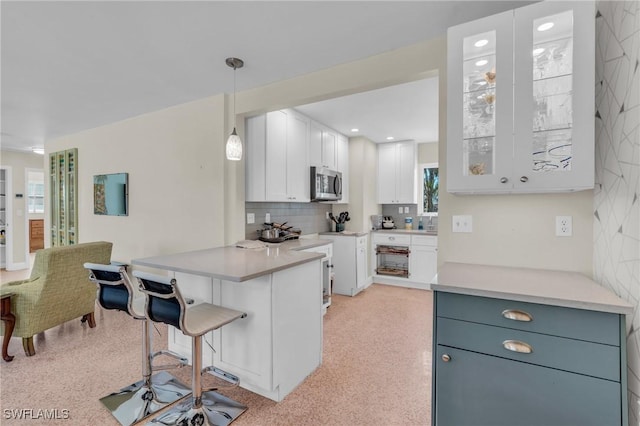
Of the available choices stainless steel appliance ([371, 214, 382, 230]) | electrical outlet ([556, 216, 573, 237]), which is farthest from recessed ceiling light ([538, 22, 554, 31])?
stainless steel appliance ([371, 214, 382, 230])

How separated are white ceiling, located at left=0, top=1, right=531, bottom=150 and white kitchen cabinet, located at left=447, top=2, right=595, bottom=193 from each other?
0.30 meters

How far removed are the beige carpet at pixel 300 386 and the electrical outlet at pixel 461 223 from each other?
119 cm

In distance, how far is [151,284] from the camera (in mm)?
1604

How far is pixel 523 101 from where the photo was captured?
5.05 feet

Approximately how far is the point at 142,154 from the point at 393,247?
3985mm

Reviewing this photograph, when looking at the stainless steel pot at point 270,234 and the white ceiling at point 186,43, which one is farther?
the stainless steel pot at point 270,234

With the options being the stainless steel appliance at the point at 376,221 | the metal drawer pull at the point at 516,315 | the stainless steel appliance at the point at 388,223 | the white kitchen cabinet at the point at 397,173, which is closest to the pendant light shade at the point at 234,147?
the metal drawer pull at the point at 516,315

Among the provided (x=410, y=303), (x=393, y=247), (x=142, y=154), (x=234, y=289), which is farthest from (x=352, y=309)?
(x=142, y=154)

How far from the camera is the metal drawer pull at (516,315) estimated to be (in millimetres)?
1270

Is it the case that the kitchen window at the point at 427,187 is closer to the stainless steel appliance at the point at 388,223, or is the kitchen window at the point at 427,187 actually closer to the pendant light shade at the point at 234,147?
the stainless steel appliance at the point at 388,223

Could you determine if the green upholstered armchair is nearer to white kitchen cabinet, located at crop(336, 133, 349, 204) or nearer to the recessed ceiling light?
white kitchen cabinet, located at crop(336, 133, 349, 204)

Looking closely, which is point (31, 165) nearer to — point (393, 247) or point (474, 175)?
point (393, 247)

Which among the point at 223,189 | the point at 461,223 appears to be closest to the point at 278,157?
the point at 223,189

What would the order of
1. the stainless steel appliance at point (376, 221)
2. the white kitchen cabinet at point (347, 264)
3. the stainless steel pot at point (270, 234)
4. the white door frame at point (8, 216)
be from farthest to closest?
the white door frame at point (8, 216) < the stainless steel appliance at point (376, 221) < the white kitchen cabinet at point (347, 264) < the stainless steel pot at point (270, 234)
